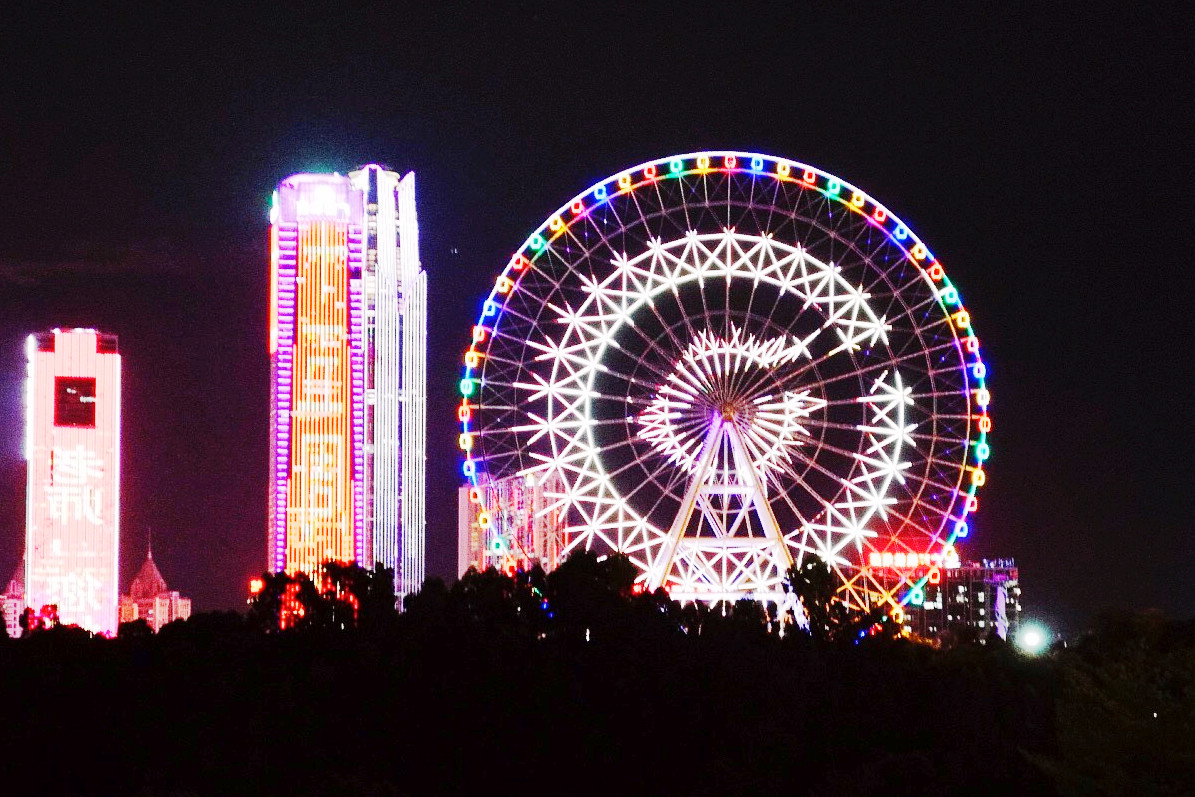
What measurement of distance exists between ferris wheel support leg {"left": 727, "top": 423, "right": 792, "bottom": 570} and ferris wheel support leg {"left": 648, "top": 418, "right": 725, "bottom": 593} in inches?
18.1

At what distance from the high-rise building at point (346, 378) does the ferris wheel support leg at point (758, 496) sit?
338ft

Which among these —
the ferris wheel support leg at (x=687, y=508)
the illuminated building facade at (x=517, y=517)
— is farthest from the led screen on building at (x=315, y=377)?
the ferris wheel support leg at (x=687, y=508)

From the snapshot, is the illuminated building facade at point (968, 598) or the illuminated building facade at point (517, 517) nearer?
the illuminated building facade at point (517, 517)

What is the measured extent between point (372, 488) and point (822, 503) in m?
112

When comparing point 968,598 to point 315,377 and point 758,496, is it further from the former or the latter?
point 758,496

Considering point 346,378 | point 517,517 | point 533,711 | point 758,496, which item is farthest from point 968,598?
point 533,711

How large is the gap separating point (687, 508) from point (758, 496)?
2.15m

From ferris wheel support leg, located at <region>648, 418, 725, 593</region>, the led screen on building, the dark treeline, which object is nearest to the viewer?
the dark treeline

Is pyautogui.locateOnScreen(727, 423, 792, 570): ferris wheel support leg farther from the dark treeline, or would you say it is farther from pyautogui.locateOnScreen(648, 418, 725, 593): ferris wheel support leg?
the dark treeline

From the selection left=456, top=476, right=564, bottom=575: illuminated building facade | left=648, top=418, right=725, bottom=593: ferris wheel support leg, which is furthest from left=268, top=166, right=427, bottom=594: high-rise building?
left=648, top=418, right=725, bottom=593: ferris wheel support leg

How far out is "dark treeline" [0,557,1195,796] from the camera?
45.9 metres

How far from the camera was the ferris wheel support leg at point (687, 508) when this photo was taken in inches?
2574

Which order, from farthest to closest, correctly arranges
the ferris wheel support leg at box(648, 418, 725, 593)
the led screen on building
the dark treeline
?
the led screen on building < the ferris wheel support leg at box(648, 418, 725, 593) < the dark treeline

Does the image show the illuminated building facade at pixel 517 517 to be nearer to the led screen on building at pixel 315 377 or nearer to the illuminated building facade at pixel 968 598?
the led screen on building at pixel 315 377
